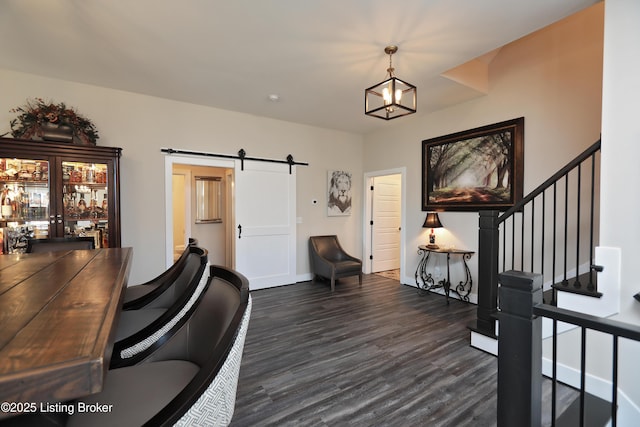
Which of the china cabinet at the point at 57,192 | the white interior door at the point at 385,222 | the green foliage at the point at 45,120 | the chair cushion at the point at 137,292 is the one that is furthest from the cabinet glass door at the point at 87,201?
the white interior door at the point at 385,222

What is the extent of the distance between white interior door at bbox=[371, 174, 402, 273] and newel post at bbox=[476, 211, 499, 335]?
3.10 meters

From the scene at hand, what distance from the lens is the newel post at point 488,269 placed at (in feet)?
9.37

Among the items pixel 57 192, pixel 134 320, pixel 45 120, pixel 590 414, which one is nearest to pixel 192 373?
pixel 134 320

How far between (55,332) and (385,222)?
19.0 ft

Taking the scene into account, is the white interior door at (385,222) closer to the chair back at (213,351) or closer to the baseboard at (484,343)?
the baseboard at (484,343)

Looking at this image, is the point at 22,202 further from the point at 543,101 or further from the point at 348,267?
the point at 543,101

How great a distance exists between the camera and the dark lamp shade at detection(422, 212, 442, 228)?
448cm

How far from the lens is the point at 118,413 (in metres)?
1.03

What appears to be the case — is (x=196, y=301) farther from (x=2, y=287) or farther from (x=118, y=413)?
(x=2, y=287)

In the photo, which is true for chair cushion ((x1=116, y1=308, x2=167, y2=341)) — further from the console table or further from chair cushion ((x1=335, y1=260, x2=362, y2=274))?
the console table

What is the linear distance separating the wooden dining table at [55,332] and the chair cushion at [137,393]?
0.37 m

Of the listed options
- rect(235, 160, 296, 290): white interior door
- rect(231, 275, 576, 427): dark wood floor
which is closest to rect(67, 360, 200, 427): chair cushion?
rect(231, 275, 576, 427): dark wood floor

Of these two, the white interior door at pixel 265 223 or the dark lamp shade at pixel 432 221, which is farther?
the white interior door at pixel 265 223

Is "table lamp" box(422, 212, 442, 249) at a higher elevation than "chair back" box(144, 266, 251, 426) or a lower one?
higher
